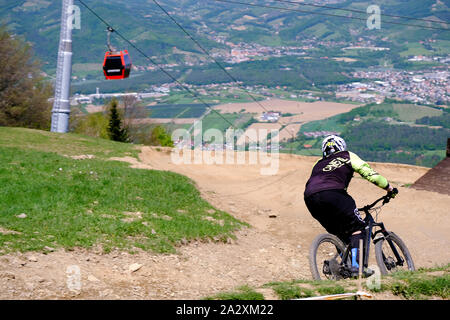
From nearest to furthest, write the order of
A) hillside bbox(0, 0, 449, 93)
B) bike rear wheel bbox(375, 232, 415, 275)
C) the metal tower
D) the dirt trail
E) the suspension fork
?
the dirt trail < the suspension fork < bike rear wheel bbox(375, 232, 415, 275) < the metal tower < hillside bbox(0, 0, 449, 93)

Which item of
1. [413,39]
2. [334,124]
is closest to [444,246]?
[334,124]

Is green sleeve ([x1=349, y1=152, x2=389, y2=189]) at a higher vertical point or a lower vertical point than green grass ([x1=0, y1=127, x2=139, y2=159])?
lower

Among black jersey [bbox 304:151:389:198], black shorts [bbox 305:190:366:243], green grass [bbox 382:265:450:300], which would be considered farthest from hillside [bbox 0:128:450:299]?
green grass [bbox 382:265:450:300]

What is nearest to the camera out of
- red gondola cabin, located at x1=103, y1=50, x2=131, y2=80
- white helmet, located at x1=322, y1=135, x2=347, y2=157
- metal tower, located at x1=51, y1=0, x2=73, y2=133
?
white helmet, located at x1=322, y1=135, x2=347, y2=157

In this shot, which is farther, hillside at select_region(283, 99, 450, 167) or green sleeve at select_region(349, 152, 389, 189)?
hillside at select_region(283, 99, 450, 167)

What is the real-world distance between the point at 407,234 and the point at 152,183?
6553 millimetres

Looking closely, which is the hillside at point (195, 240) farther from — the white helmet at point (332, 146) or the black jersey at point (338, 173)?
the white helmet at point (332, 146)

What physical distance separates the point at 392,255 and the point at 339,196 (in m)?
1.59

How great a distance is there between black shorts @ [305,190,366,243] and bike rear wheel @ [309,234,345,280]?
135mm

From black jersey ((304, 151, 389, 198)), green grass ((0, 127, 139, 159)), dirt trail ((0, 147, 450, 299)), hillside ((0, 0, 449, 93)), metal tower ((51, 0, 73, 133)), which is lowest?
dirt trail ((0, 147, 450, 299))

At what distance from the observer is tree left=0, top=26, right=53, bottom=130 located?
46.3 meters

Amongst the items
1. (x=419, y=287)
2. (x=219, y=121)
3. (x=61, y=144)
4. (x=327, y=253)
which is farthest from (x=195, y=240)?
(x=219, y=121)

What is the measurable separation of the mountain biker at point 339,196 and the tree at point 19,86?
4123cm

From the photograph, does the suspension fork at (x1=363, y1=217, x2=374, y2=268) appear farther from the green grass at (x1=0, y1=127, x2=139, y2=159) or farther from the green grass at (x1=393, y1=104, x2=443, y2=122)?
the green grass at (x1=393, y1=104, x2=443, y2=122)
